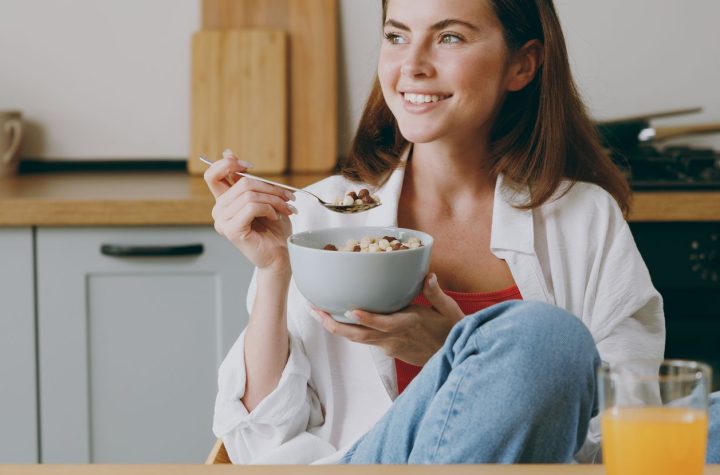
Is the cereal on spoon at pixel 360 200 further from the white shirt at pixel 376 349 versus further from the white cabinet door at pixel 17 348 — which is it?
the white cabinet door at pixel 17 348

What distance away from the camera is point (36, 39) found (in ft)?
8.71

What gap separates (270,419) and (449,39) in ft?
1.93

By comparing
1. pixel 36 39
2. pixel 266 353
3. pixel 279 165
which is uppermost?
pixel 36 39

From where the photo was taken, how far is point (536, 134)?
1.69 m

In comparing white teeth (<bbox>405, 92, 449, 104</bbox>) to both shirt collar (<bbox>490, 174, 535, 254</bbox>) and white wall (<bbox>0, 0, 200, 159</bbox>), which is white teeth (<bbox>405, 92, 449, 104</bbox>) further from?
white wall (<bbox>0, 0, 200, 159</bbox>)

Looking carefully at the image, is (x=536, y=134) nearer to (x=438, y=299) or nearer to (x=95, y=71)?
(x=438, y=299)

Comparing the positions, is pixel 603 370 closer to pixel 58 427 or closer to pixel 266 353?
pixel 266 353

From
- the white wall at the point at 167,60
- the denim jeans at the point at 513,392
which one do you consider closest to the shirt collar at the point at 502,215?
the denim jeans at the point at 513,392

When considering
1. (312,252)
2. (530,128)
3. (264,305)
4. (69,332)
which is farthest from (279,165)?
(312,252)

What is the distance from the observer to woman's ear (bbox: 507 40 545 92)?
1665mm

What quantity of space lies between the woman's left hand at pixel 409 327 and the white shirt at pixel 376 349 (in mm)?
161

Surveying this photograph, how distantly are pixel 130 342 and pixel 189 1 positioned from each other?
35.8 inches

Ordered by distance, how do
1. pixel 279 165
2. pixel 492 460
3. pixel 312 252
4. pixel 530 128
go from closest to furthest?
pixel 492 460 → pixel 312 252 → pixel 530 128 → pixel 279 165

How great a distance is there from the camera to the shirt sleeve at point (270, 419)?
58.8 inches
